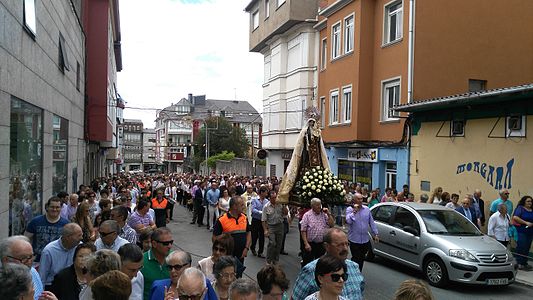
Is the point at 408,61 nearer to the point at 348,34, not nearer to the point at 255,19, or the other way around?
the point at 348,34

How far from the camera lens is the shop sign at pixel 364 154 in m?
20.7

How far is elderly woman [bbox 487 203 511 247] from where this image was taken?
11906 mm

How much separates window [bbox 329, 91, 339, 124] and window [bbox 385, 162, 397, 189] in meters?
4.55

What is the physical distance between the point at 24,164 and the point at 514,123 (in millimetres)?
12374

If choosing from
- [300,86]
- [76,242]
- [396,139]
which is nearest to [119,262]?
[76,242]

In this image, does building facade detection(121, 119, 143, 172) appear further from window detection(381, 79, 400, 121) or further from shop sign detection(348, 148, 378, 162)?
window detection(381, 79, 400, 121)

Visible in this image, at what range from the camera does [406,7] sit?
19.0 meters

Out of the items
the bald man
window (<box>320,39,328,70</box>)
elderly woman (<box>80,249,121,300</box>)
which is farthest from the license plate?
window (<box>320,39,328,70</box>)

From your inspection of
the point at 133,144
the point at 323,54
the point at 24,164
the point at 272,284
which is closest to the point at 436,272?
the point at 272,284

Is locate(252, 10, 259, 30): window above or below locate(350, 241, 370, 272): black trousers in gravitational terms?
above

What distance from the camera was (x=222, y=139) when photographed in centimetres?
7000

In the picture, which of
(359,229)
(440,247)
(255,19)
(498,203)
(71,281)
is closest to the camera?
(71,281)

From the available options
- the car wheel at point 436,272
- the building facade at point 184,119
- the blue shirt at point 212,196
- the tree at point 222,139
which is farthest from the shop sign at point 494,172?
the building facade at point 184,119

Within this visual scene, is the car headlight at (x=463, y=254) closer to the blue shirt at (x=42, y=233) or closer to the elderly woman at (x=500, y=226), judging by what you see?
the elderly woman at (x=500, y=226)
